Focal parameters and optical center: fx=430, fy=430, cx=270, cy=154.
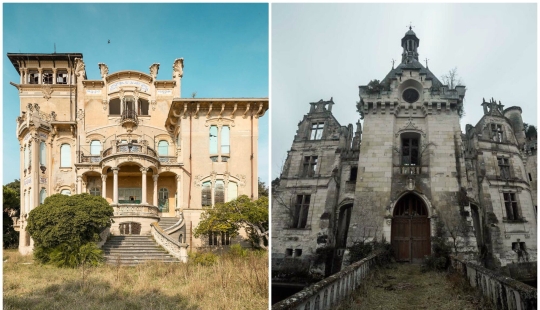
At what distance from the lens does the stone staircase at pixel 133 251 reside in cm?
890

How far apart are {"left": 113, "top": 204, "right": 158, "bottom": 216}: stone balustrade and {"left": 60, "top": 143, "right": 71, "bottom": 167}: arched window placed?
171cm

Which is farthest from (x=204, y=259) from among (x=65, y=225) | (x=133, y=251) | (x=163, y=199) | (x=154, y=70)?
(x=154, y=70)

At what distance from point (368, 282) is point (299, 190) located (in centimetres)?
208

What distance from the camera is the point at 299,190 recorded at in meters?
7.68

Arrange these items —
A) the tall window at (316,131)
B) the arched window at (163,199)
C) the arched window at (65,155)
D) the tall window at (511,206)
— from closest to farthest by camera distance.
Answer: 1. the tall window at (511,206)
2. the tall window at (316,131)
3. the arched window at (65,155)
4. the arched window at (163,199)

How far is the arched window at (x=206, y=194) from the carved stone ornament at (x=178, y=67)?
106 inches

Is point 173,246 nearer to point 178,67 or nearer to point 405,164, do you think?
point 178,67

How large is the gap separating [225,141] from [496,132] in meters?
5.76

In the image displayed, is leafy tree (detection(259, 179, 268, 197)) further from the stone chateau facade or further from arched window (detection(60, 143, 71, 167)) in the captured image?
arched window (detection(60, 143, 71, 167))

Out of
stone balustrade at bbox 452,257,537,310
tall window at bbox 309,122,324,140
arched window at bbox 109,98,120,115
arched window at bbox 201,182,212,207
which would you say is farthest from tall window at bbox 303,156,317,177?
arched window at bbox 109,98,120,115

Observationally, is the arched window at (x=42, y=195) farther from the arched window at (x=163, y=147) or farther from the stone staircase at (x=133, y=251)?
the arched window at (x=163, y=147)

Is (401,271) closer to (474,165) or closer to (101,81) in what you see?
(474,165)

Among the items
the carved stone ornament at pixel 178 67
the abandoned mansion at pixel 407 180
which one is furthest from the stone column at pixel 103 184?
the abandoned mansion at pixel 407 180

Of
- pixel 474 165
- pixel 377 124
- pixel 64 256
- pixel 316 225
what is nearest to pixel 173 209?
pixel 64 256
